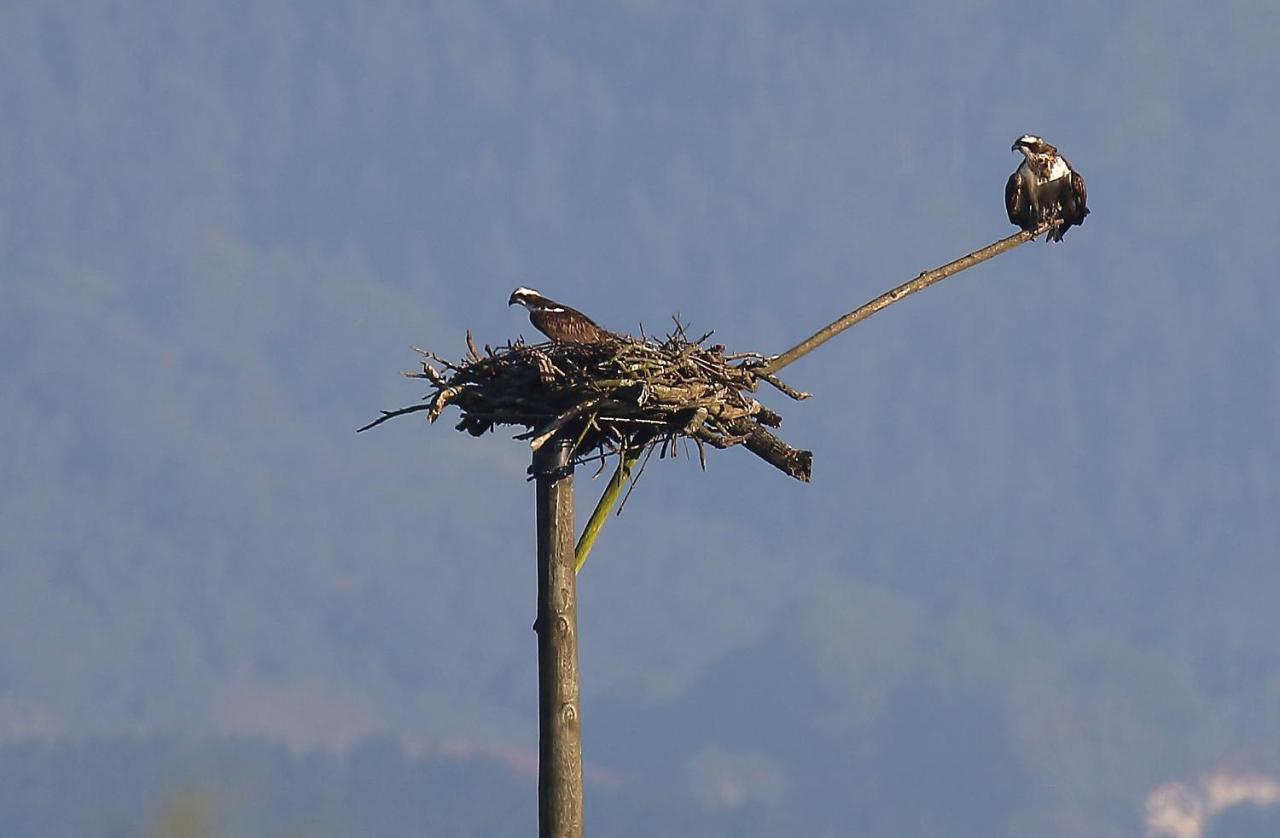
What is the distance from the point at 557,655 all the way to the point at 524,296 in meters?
4.11

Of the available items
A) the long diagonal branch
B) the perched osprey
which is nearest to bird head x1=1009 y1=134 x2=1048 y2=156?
the perched osprey

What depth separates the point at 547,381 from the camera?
10281mm

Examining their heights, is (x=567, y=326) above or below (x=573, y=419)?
above

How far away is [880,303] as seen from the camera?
37.2ft

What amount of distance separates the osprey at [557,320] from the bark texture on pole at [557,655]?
1525 millimetres

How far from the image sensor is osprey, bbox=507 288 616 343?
1185cm

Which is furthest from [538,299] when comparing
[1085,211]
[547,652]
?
[1085,211]

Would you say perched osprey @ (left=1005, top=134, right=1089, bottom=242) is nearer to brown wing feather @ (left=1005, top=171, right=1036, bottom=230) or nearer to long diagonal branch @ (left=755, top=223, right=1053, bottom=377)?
brown wing feather @ (left=1005, top=171, right=1036, bottom=230)

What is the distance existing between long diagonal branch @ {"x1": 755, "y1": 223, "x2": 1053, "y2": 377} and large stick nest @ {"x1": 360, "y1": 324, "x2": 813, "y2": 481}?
26 cm

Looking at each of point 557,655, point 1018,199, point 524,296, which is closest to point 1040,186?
point 1018,199

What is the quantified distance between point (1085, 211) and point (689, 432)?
308 inches

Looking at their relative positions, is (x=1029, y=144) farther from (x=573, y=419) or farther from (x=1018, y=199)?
(x=573, y=419)

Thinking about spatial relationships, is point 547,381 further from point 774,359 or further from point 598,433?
point 774,359

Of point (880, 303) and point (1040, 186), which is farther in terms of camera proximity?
point (1040, 186)
